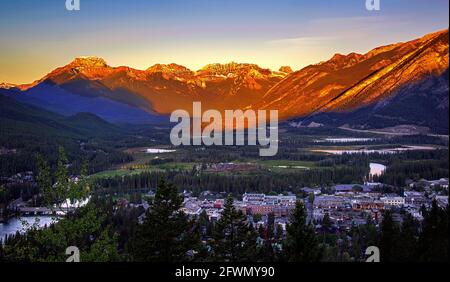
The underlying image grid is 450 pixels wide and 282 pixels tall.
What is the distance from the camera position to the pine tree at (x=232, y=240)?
839cm

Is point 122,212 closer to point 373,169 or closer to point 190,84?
point 373,169

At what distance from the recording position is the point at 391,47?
1616 cm

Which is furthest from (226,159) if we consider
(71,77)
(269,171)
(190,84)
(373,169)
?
(71,77)

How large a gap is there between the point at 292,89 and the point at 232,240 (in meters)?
19.2

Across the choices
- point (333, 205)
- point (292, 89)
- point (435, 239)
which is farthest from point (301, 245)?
point (292, 89)

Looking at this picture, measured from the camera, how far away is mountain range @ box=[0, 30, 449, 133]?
1142cm

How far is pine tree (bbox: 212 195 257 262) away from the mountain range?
4.79 metres

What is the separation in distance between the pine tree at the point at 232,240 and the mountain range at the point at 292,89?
189 inches

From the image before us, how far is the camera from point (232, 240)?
8508mm

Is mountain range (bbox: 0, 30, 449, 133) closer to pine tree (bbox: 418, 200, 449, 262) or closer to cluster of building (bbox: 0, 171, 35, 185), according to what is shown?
pine tree (bbox: 418, 200, 449, 262)

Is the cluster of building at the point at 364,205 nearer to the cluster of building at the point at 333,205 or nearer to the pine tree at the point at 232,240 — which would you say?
the cluster of building at the point at 333,205

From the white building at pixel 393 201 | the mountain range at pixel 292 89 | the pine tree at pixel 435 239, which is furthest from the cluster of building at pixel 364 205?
the pine tree at pixel 435 239

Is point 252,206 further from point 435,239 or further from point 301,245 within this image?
point 435,239
